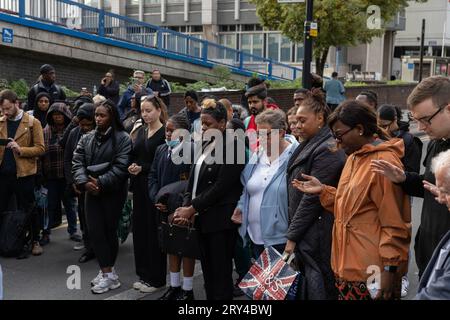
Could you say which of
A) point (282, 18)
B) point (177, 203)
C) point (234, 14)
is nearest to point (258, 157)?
point (177, 203)

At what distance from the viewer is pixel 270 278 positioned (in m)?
3.97

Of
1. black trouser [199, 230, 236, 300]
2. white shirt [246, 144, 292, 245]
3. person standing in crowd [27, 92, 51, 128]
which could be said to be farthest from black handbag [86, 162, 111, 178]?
person standing in crowd [27, 92, 51, 128]

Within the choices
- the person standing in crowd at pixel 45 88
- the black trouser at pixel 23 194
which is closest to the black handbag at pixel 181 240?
the black trouser at pixel 23 194

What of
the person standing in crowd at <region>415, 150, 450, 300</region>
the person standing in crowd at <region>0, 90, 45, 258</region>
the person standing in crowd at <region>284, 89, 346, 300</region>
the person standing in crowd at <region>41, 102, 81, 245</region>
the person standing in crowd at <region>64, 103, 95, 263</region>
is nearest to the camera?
the person standing in crowd at <region>415, 150, 450, 300</region>

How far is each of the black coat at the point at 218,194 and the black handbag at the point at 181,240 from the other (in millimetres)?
139

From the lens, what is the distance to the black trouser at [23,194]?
23.2 ft

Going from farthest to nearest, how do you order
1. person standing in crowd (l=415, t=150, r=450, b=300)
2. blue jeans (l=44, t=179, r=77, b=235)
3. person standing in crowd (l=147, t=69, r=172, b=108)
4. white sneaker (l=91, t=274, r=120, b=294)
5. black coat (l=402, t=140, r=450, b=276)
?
person standing in crowd (l=147, t=69, r=172, b=108)
blue jeans (l=44, t=179, r=77, b=235)
white sneaker (l=91, t=274, r=120, b=294)
black coat (l=402, t=140, r=450, b=276)
person standing in crowd (l=415, t=150, r=450, b=300)

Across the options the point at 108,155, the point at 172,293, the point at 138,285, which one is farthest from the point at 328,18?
the point at 172,293

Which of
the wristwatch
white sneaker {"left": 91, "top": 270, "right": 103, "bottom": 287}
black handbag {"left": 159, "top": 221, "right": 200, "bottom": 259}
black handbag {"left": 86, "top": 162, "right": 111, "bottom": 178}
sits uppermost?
black handbag {"left": 86, "top": 162, "right": 111, "bottom": 178}

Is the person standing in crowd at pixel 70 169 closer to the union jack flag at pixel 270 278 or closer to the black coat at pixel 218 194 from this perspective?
the black coat at pixel 218 194

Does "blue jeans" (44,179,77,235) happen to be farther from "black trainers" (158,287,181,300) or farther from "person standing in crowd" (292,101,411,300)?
"person standing in crowd" (292,101,411,300)

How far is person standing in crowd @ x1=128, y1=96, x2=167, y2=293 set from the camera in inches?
233

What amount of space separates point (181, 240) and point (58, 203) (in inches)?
Answer: 121
